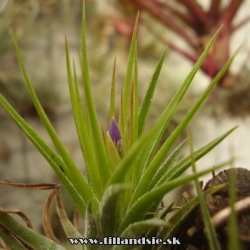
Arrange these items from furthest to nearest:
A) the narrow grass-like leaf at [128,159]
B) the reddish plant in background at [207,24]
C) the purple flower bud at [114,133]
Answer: the reddish plant in background at [207,24] < the purple flower bud at [114,133] < the narrow grass-like leaf at [128,159]

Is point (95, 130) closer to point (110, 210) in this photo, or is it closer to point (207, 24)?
point (110, 210)

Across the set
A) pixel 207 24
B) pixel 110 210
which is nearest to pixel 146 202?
pixel 110 210

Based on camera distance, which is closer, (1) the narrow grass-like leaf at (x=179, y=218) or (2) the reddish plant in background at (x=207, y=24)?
(1) the narrow grass-like leaf at (x=179, y=218)

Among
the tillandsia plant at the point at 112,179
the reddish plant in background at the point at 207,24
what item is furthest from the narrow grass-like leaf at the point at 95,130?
the reddish plant in background at the point at 207,24

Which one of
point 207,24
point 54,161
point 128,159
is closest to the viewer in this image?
point 128,159

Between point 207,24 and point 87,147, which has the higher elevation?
point 207,24

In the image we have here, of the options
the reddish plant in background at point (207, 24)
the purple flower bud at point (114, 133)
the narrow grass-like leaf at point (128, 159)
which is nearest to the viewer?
the narrow grass-like leaf at point (128, 159)

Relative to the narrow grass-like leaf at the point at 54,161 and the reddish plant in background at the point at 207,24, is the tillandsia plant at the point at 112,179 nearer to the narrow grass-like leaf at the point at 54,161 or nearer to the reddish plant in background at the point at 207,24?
the narrow grass-like leaf at the point at 54,161

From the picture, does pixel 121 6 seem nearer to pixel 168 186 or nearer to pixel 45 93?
pixel 45 93
